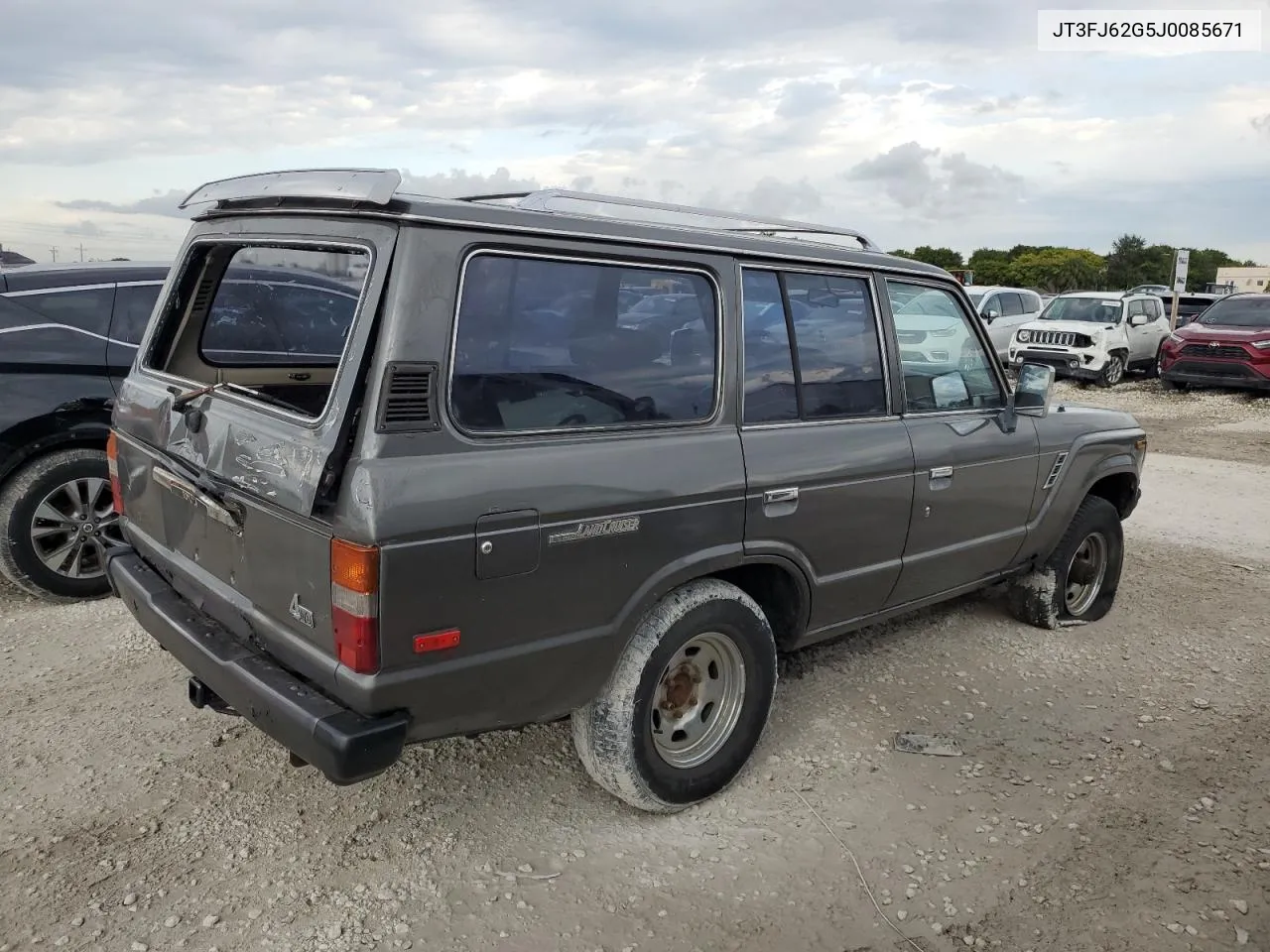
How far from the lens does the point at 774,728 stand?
3939 mm

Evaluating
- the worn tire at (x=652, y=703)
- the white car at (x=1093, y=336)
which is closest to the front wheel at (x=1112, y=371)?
the white car at (x=1093, y=336)

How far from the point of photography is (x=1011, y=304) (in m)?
18.5

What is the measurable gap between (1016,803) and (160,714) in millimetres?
3347

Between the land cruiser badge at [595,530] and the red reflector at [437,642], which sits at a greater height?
the land cruiser badge at [595,530]

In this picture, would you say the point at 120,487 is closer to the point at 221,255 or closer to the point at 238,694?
the point at 221,255

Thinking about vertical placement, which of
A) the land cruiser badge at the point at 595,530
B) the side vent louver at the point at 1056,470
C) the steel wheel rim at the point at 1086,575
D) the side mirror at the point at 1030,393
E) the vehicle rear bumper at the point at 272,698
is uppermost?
the side mirror at the point at 1030,393

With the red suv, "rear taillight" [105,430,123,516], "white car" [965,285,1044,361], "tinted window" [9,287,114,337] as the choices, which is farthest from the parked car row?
"rear taillight" [105,430,123,516]

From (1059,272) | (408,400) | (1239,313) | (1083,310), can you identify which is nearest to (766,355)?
(408,400)

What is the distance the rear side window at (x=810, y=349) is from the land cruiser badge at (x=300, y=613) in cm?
155

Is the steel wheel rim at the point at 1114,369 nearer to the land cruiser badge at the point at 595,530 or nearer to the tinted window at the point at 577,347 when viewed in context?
the tinted window at the point at 577,347

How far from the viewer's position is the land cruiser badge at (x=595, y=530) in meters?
2.69

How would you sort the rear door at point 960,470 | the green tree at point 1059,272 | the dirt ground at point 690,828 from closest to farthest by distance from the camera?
the dirt ground at point 690,828 < the rear door at point 960,470 < the green tree at point 1059,272

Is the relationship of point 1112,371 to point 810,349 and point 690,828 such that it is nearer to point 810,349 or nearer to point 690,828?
point 810,349

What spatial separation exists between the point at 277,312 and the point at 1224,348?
15.4 meters
